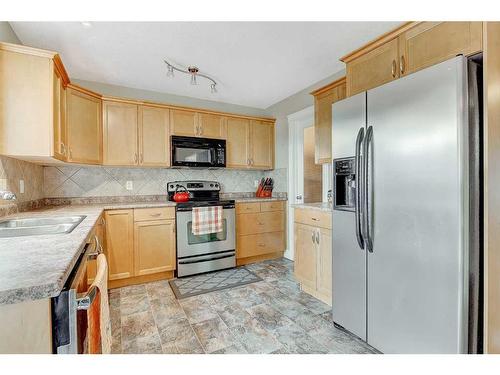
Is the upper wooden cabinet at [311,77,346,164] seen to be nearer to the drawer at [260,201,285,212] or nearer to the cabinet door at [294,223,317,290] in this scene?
the cabinet door at [294,223,317,290]

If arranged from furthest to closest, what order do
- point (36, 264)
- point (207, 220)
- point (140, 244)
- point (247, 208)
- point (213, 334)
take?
point (247, 208), point (207, 220), point (140, 244), point (213, 334), point (36, 264)

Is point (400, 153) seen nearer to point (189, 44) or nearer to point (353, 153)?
point (353, 153)

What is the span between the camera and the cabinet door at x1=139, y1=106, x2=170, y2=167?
2982mm

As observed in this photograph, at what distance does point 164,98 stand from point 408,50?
2839mm

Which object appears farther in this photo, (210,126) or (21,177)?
(210,126)

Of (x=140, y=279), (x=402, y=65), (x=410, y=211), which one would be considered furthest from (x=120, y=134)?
(x=410, y=211)

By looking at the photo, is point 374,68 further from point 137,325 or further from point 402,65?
point 137,325

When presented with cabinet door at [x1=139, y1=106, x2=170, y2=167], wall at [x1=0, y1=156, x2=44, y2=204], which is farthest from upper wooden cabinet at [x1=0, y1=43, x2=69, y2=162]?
cabinet door at [x1=139, y1=106, x2=170, y2=167]

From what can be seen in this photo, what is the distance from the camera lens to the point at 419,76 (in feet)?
4.27

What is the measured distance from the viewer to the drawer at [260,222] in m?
3.34

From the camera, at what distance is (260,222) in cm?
347

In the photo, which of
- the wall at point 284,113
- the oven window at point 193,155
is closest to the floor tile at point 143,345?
the oven window at point 193,155

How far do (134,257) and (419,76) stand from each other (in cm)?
294

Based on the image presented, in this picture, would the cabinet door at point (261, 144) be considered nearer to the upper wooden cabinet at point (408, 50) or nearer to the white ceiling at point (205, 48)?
the white ceiling at point (205, 48)
